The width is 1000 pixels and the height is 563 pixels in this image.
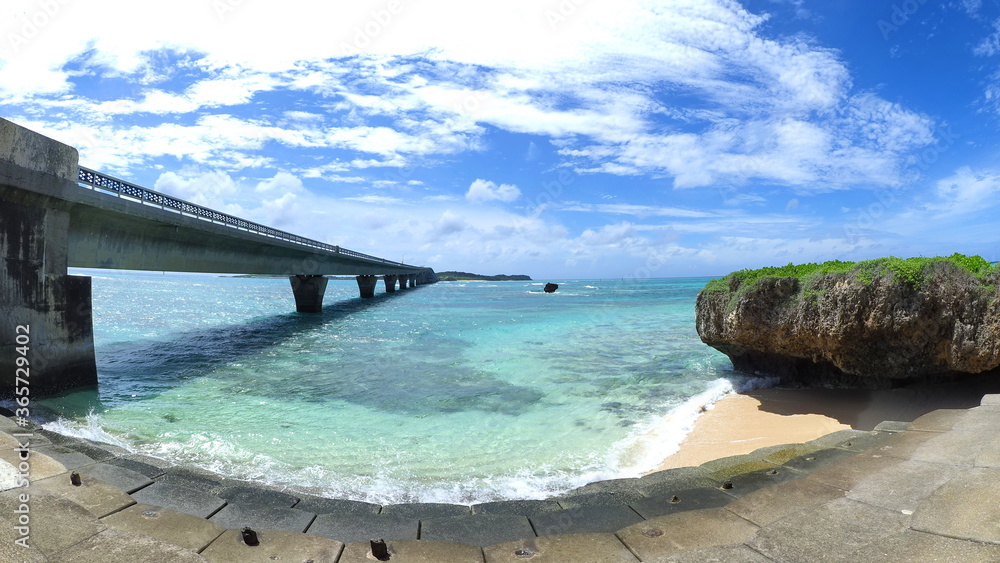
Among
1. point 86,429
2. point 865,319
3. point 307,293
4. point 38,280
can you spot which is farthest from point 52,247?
point 307,293

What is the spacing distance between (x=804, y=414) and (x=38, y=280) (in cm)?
1701

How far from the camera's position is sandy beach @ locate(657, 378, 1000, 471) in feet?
25.4

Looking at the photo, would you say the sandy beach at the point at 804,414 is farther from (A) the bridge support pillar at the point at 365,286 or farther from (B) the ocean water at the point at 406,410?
(A) the bridge support pillar at the point at 365,286

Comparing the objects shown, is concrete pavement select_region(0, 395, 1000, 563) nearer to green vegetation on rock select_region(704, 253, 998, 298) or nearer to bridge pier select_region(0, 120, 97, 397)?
green vegetation on rock select_region(704, 253, 998, 298)

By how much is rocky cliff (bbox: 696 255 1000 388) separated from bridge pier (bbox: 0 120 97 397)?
52.6 feet

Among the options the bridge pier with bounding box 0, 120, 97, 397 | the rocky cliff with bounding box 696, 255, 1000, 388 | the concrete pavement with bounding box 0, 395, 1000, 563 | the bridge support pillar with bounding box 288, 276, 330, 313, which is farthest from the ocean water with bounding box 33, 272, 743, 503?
the bridge support pillar with bounding box 288, 276, 330, 313

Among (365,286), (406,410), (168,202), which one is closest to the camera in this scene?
(406,410)

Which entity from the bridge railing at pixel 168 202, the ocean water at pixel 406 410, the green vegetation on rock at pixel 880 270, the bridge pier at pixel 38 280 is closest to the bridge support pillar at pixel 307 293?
the bridge railing at pixel 168 202

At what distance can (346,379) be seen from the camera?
1370 centimetres

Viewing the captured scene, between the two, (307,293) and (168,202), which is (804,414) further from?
(307,293)

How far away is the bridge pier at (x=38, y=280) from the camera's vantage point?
10.2m

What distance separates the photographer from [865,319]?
8.64 meters

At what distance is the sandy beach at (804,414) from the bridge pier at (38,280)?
1347 centimetres

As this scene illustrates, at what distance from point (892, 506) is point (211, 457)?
855cm
